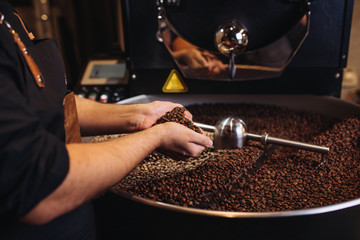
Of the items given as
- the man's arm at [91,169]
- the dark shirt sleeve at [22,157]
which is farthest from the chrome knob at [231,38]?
the dark shirt sleeve at [22,157]

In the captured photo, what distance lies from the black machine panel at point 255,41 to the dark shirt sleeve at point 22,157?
874mm

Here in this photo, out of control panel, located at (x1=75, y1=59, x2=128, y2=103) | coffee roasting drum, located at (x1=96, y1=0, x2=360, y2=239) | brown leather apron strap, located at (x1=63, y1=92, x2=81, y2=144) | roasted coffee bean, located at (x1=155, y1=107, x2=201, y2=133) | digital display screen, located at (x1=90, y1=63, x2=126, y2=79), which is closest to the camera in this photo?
brown leather apron strap, located at (x1=63, y1=92, x2=81, y2=144)

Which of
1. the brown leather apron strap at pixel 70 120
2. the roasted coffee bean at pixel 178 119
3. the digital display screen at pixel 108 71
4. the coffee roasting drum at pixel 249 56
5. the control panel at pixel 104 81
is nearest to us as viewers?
the brown leather apron strap at pixel 70 120

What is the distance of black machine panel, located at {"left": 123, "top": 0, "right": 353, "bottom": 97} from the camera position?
1.27m

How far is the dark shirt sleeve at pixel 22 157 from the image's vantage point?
52 centimetres

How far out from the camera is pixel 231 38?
46.1 inches

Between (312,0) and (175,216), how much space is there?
3.39ft

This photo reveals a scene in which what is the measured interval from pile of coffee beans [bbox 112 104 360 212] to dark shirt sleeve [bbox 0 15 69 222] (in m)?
0.26

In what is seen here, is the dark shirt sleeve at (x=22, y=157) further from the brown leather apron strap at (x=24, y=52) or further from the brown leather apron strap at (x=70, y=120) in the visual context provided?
the brown leather apron strap at (x=70, y=120)

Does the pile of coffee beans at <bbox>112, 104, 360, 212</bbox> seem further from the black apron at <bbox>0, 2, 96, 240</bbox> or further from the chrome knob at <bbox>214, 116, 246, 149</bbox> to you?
the black apron at <bbox>0, 2, 96, 240</bbox>

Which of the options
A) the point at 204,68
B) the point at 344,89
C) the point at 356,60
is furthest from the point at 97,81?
the point at 356,60

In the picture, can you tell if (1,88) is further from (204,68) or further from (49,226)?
(204,68)

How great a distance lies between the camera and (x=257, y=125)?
1360 millimetres

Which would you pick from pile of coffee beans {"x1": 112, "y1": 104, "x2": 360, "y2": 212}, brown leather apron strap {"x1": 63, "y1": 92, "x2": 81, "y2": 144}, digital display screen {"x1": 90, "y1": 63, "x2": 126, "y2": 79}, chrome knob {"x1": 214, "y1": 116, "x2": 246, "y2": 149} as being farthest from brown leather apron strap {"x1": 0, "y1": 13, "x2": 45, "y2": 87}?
digital display screen {"x1": 90, "y1": 63, "x2": 126, "y2": 79}
